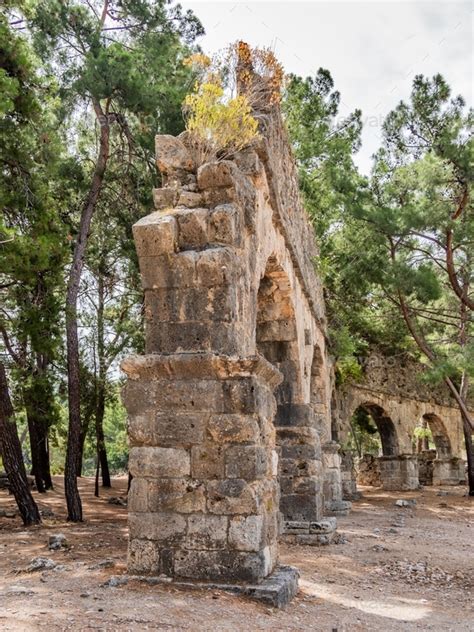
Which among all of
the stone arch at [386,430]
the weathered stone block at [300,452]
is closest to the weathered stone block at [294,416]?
the weathered stone block at [300,452]

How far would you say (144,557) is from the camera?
4848mm

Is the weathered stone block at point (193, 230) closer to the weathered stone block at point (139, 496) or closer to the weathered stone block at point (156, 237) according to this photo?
the weathered stone block at point (156, 237)

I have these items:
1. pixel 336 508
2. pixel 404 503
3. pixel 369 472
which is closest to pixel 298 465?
pixel 336 508

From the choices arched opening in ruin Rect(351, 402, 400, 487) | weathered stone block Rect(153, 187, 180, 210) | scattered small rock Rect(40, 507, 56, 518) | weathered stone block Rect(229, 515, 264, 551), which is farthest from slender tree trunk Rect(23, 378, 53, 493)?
arched opening in ruin Rect(351, 402, 400, 487)

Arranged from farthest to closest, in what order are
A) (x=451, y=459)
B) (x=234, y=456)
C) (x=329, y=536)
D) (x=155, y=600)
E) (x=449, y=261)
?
(x=451, y=459)
(x=449, y=261)
(x=329, y=536)
(x=234, y=456)
(x=155, y=600)

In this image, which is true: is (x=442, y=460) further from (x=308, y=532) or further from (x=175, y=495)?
(x=175, y=495)

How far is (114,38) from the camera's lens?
11852mm

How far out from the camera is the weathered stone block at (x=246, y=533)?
4.69m

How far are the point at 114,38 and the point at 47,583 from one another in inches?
398

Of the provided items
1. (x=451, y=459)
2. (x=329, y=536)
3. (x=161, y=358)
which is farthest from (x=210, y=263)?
(x=451, y=459)

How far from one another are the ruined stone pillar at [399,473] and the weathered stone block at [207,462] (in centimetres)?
1744

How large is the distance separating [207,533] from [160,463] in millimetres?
651

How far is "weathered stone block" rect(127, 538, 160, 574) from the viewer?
190 inches

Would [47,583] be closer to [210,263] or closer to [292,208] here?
[210,263]
